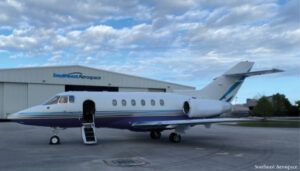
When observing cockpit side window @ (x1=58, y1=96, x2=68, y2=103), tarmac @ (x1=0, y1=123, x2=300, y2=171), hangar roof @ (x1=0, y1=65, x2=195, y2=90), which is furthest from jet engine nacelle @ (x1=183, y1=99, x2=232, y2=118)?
hangar roof @ (x1=0, y1=65, x2=195, y2=90)

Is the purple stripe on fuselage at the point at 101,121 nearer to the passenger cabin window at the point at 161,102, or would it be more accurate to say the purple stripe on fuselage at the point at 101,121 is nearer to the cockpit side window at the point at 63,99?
the passenger cabin window at the point at 161,102

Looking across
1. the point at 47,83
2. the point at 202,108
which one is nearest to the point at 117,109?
the point at 202,108

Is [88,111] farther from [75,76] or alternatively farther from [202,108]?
[75,76]

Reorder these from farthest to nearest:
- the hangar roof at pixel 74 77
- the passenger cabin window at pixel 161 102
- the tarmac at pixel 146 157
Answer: the hangar roof at pixel 74 77, the passenger cabin window at pixel 161 102, the tarmac at pixel 146 157

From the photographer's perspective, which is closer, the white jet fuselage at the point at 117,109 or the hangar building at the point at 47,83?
the white jet fuselage at the point at 117,109

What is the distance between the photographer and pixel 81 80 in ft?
157

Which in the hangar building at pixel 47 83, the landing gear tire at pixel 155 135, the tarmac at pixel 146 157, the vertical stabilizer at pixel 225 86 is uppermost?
the hangar building at pixel 47 83

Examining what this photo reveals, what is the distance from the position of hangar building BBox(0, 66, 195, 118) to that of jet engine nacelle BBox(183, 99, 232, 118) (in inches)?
1094

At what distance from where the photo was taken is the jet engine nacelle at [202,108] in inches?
836

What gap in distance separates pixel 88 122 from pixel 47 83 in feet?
92.0

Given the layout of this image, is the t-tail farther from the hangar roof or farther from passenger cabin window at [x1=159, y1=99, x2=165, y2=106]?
the hangar roof

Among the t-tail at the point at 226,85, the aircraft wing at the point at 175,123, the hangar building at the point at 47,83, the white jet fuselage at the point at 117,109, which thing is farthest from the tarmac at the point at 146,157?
the hangar building at the point at 47,83

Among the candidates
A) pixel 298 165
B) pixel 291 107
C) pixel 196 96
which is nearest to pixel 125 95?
pixel 196 96

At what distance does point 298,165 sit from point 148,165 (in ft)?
16.0
